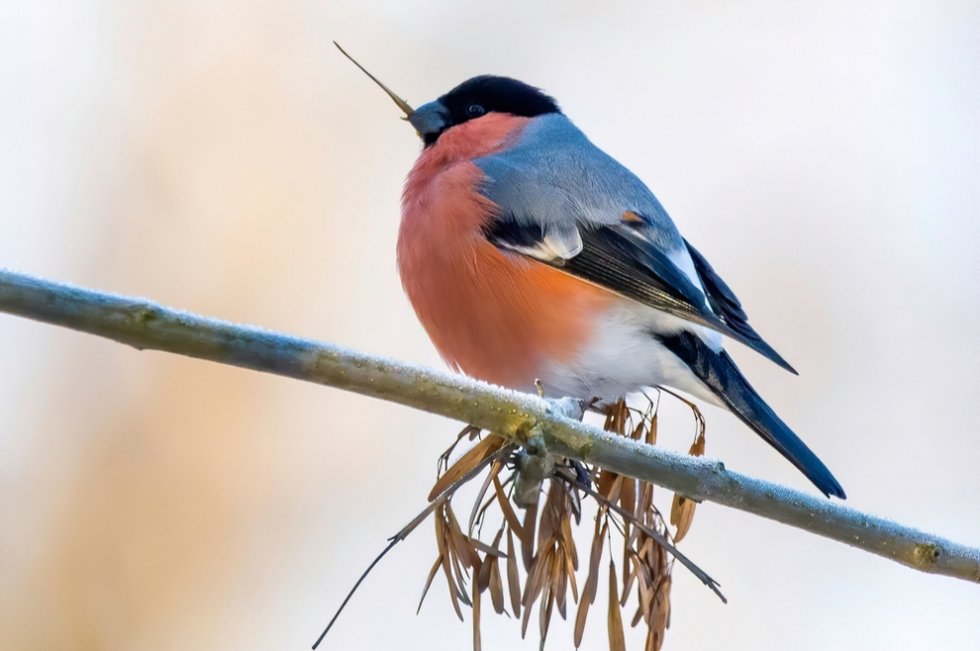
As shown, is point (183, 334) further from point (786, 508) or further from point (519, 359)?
point (519, 359)

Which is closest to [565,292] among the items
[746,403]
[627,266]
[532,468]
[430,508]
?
[627,266]

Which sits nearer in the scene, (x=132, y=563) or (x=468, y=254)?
(x=468, y=254)

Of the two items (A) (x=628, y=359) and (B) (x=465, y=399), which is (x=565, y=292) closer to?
(A) (x=628, y=359)

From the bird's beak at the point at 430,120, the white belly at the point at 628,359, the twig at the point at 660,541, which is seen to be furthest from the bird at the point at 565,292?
the twig at the point at 660,541

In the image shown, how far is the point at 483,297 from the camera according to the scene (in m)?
1.62

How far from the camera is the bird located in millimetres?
1600

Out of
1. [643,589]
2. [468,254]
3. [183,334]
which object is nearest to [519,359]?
[468,254]

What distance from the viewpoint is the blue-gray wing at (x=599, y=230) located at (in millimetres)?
1592

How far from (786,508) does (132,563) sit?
187 cm

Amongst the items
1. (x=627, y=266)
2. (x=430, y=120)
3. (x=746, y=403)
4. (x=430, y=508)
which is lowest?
(x=430, y=508)

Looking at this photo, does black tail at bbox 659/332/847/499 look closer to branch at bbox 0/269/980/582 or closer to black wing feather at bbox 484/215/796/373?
black wing feather at bbox 484/215/796/373

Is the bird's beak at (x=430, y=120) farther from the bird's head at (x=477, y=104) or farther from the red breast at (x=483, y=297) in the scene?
the red breast at (x=483, y=297)

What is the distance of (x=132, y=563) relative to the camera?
2.49 meters

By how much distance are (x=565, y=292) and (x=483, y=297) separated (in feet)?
0.42
